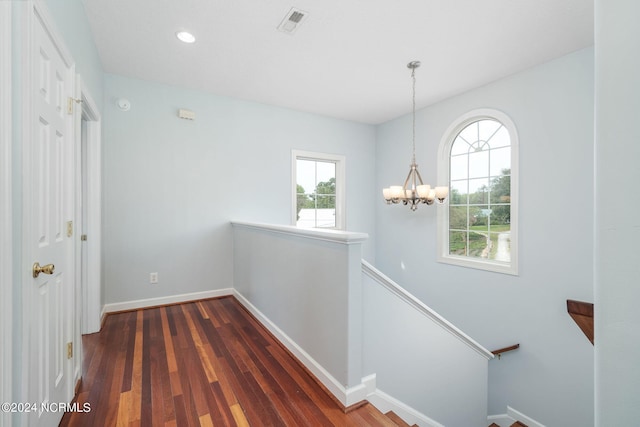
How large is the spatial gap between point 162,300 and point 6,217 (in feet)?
8.94

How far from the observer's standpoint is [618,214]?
48 centimetres

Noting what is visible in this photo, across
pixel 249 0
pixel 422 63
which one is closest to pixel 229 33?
pixel 249 0

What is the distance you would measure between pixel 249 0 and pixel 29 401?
2.63 metres

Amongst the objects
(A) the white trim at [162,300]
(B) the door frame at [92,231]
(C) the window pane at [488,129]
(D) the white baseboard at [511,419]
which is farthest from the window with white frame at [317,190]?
(D) the white baseboard at [511,419]

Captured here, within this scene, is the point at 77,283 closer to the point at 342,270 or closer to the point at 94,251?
the point at 94,251

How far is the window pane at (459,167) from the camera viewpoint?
12.3 ft

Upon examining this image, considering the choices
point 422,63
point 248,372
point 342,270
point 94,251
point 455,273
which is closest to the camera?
point 342,270

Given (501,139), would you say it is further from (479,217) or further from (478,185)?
(479,217)

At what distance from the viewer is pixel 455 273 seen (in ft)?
12.2

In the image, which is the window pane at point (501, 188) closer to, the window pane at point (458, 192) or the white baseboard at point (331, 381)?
the window pane at point (458, 192)

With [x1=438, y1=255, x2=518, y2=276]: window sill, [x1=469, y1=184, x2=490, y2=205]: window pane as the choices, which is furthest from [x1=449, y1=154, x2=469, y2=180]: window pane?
[x1=438, y1=255, x2=518, y2=276]: window sill

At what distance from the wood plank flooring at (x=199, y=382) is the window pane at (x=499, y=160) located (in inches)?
121

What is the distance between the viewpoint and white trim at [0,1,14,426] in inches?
37.3

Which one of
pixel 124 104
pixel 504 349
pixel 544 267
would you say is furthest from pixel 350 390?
pixel 124 104
